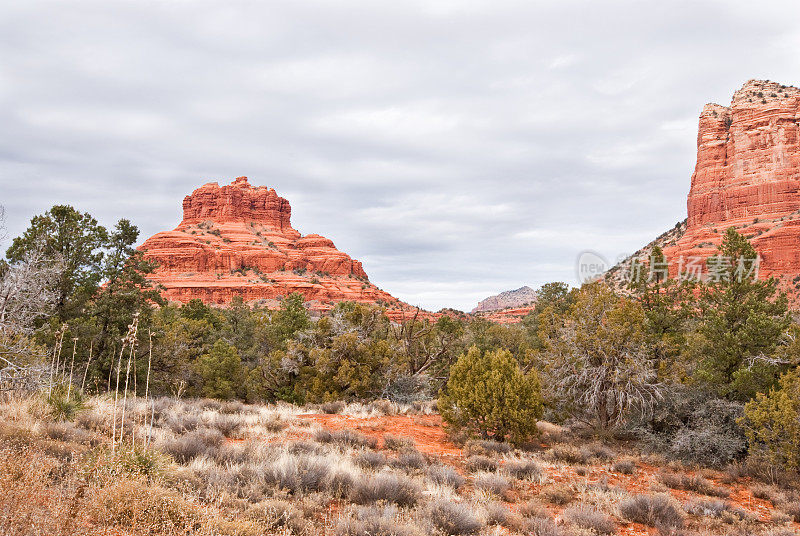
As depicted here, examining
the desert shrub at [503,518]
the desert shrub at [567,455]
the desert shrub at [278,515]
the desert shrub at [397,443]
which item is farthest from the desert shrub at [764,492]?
the desert shrub at [278,515]

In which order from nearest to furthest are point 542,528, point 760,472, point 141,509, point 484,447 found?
1. point 141,509
2. point 542,528
3. point 760,472
4. point 484,447

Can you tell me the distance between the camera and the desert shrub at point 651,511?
277 inches

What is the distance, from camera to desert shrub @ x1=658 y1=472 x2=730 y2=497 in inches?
368

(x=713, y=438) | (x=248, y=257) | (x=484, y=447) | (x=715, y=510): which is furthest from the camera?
(x=248, y=257)

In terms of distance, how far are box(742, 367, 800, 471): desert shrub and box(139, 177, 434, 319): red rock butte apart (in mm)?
70338

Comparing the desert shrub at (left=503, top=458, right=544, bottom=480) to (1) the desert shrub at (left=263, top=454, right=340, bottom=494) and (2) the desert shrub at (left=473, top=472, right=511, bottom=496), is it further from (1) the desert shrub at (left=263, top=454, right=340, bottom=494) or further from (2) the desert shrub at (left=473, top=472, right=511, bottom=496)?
(1) the desert shrub at (left=263, top=454, right=340, bottom=494)

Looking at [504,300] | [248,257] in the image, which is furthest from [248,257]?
[504,300]

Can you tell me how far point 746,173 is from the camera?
300 feet

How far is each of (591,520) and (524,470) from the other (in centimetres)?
297

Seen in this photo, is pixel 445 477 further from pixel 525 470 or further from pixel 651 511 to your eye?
pixel 651 511

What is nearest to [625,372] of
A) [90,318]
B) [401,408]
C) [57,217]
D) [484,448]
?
[484,448]

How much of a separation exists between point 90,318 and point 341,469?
14.4 m

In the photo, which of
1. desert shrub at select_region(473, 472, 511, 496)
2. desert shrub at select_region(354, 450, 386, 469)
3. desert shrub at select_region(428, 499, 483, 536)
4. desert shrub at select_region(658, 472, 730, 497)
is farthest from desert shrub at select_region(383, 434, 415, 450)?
desert shrub at select_region(658, 472, 730, 497)

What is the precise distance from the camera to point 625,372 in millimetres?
12672
